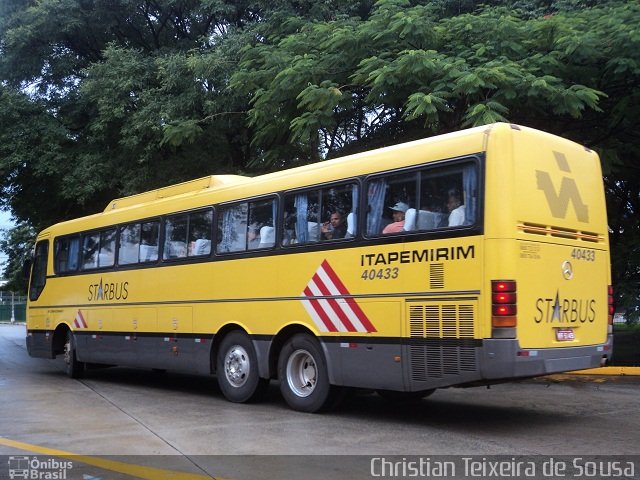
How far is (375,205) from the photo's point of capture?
8.45 metres

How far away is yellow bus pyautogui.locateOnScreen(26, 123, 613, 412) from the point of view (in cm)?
727

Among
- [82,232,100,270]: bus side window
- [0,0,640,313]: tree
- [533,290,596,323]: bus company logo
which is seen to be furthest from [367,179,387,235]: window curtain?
[82,232,100,270]: bus side window

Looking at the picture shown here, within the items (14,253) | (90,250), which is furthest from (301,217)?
(14,253)

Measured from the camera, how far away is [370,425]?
27.3ft

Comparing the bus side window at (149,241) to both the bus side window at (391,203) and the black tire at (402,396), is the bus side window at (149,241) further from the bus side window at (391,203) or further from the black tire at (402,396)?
the bus side window at (391,203)

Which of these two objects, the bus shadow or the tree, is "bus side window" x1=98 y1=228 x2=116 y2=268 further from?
the tree

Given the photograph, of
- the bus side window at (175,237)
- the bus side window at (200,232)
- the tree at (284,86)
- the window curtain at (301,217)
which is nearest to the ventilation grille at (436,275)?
the window curtain at (301,217)

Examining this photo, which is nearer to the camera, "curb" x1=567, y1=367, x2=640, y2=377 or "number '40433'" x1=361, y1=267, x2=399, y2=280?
"number '40433'" x1=361, y1=267, x2=399, y2=280

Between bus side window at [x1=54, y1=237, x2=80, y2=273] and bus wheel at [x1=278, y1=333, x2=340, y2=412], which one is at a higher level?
bus side window at [x1=54, y1=237, x2=80, y2=273]

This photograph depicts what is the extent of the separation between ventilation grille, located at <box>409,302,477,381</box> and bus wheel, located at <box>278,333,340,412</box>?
1499 mm

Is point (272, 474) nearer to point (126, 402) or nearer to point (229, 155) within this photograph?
point (126, 402)

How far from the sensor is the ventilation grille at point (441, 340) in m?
7.27

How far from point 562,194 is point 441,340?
227 centimetres

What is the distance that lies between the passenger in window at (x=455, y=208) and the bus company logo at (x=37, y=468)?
4.63 m
